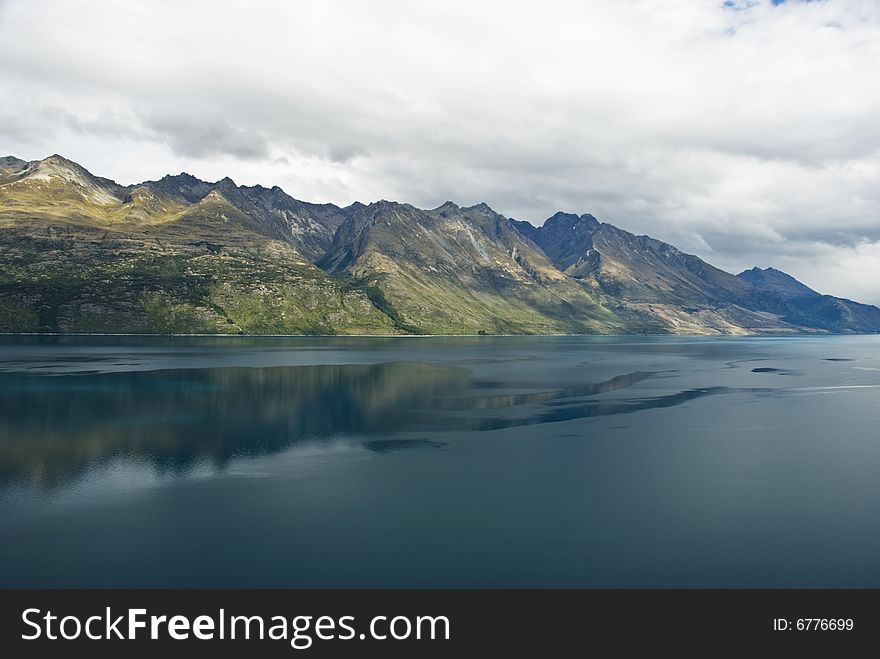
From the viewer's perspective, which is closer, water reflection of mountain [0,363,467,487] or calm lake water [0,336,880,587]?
calm lake water [0,336,880,587]

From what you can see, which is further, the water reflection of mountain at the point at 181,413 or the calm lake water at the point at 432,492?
the water reflection of mountain at the point at 181,413

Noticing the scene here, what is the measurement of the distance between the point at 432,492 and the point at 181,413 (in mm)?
61917

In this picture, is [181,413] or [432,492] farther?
[181,413]

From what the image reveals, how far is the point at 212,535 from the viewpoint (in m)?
44.7

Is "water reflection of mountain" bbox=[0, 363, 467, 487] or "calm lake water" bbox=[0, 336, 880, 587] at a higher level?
"water reflection of mountain" bbox=[0, 363, 467, 487]

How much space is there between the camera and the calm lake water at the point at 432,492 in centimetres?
3906

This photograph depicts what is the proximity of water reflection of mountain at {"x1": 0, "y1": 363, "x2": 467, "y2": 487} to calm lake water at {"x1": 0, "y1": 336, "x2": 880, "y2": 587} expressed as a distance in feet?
2.19

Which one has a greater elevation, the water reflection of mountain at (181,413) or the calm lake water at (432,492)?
the water reflection of mountain at (181,413)

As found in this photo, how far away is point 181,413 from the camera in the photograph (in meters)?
99.0

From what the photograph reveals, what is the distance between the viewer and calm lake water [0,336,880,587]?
1538 inches

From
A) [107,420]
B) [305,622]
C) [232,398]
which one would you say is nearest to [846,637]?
[305,622]

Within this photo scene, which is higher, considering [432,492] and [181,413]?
[181,413]

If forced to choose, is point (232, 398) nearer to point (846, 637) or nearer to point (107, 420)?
point (107, 420)

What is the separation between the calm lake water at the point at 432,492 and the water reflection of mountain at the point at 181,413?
2.19 ft
